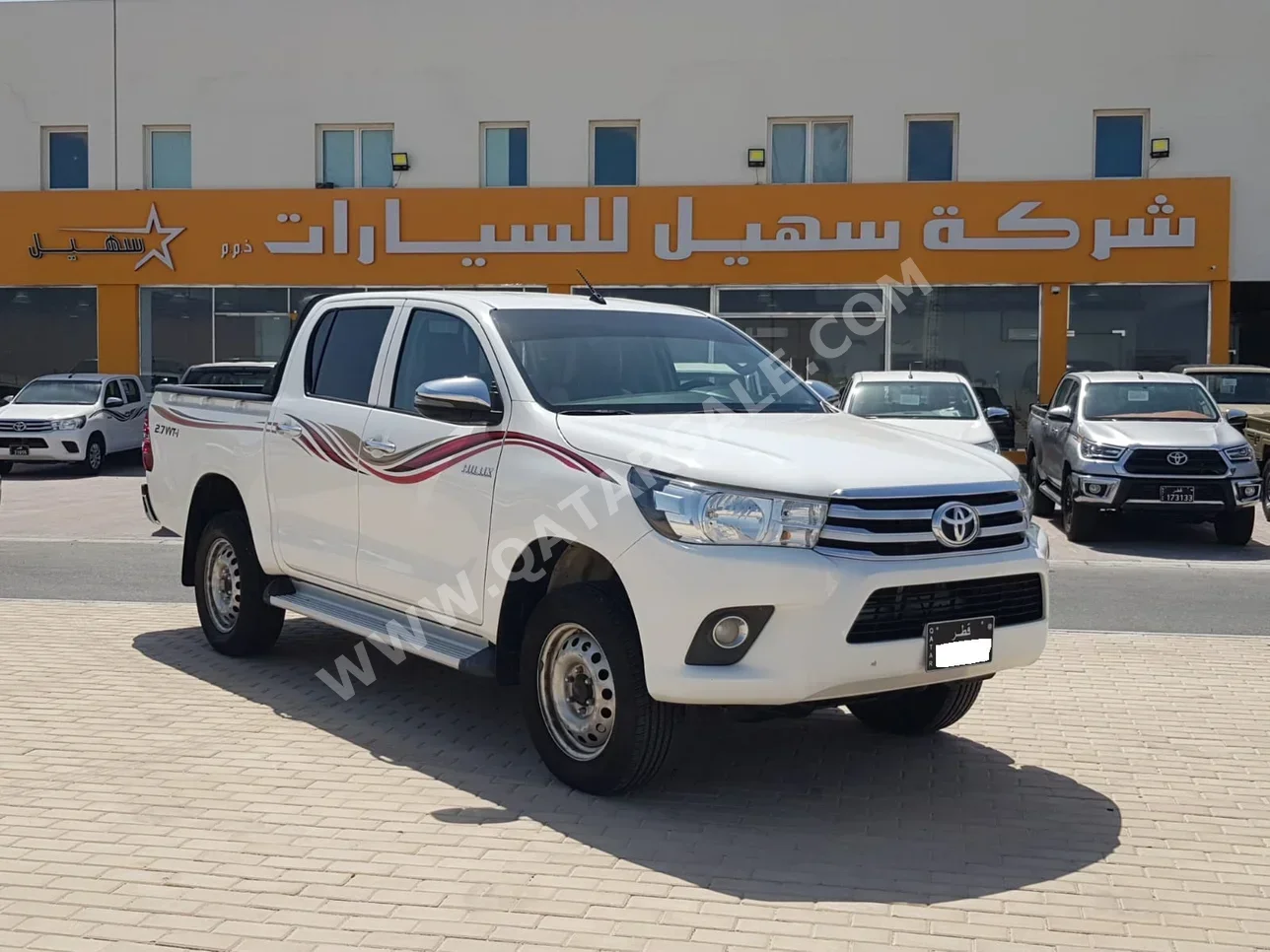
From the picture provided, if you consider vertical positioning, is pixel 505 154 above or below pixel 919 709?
above

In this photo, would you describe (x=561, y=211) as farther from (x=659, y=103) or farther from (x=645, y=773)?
(x=645, y=773)

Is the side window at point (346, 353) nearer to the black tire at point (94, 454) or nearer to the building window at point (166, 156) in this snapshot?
the black tire at point (94, 454)

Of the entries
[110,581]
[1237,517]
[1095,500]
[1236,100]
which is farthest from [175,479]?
[1236,100]

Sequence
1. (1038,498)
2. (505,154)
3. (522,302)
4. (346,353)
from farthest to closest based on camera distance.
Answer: (505,154), (1038,498), (346,353), (522,302)

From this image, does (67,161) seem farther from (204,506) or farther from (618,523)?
(618,523)

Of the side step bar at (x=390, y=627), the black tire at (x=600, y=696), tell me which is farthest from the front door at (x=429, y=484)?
the black tire at (x=600, y=696)

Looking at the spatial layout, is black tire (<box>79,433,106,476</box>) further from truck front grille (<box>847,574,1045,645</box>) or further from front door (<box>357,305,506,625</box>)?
truck front grille (<box>847,574,1045,645</box>)

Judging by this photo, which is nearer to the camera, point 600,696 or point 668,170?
point 600,696

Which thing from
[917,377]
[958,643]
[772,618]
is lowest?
[958,643]

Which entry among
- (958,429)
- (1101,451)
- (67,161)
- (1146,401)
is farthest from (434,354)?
(67,161)

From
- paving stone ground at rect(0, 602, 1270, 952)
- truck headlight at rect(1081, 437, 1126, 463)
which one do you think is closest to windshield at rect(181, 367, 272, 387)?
truck headlight at rect(1081, 437, 1126, 463)

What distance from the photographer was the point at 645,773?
17.6 feet

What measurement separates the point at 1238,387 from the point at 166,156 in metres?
19.7

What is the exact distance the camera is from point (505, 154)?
2586 centimetres
